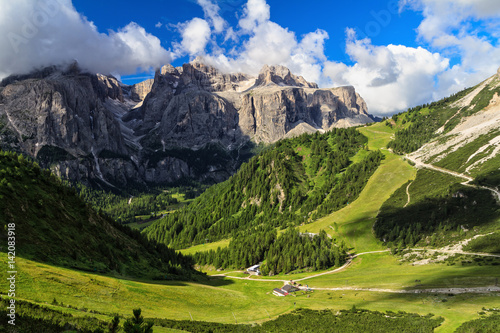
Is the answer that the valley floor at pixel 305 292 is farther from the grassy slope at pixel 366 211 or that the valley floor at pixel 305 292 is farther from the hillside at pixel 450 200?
the hillside at pixel 450 200

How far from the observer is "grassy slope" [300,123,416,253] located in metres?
138

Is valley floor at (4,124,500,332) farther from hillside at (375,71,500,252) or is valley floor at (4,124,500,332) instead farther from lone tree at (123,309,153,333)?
lone tree at (123,309,153,333)

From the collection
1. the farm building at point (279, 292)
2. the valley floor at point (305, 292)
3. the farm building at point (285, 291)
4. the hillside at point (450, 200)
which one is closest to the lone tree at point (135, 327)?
the valley floor at point (305, 292)

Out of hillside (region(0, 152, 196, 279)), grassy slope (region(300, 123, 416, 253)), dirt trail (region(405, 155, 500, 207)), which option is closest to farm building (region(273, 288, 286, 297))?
hillside (region(0, 152, 196, 279))

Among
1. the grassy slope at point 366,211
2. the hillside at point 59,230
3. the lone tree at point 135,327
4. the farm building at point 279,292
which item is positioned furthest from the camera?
the grassy slope at point 366,211

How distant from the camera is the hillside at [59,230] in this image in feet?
164

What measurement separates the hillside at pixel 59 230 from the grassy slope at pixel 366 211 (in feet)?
294

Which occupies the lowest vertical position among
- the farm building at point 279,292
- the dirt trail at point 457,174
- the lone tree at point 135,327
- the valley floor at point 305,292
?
the farm building at point 279,292

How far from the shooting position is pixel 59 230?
59469 mm

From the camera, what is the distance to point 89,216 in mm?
76625

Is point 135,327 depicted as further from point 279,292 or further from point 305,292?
point 305,292

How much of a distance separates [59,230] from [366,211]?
145 m

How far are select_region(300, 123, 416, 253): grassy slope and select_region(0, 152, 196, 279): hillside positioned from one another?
89.6 meters

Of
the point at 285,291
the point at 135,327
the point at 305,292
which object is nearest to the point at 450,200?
the point at 305,292
